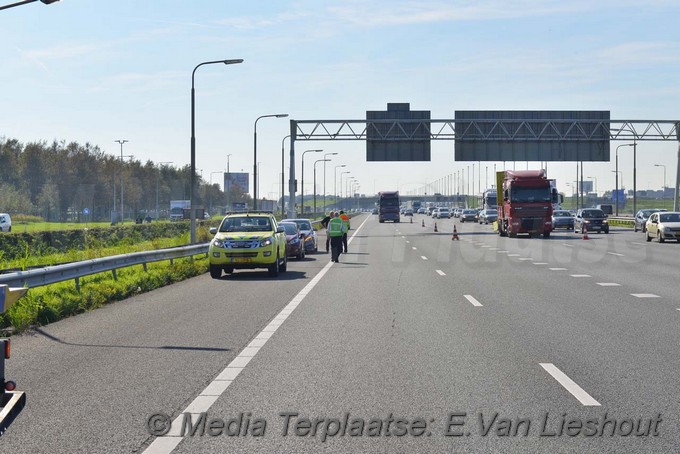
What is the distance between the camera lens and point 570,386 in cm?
772

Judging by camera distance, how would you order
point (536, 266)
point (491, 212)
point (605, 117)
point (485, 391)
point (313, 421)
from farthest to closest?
point (491, 212), point (605, 117), point (536, 266), point (485, 391), point (313, 421)

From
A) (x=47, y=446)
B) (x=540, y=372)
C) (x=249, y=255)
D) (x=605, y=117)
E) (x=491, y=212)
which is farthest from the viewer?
(x=491, y=212)

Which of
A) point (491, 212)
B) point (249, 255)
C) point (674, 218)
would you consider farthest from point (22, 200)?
point (249, 255)

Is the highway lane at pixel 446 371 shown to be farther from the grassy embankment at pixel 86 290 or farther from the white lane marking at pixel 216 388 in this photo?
the grassy embankment at pixel 86 290

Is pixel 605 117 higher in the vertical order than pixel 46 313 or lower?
higher

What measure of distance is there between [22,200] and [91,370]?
8433 cm

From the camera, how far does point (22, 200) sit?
87.6 metres

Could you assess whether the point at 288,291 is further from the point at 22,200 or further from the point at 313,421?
the point at 22,200

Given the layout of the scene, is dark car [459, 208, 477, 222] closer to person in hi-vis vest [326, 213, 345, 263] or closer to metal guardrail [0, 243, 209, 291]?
person in hi-vis vest [326, 213, 345, 263]

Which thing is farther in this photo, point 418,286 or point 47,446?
point 418,286

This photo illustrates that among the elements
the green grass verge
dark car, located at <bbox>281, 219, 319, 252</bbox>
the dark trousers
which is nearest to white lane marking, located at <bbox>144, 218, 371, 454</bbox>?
the green grass verge

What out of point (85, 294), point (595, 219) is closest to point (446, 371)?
point (85, 294)

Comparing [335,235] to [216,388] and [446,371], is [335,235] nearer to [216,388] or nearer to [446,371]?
[446,371]

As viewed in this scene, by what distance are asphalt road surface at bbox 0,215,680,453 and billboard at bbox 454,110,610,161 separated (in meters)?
42.7
